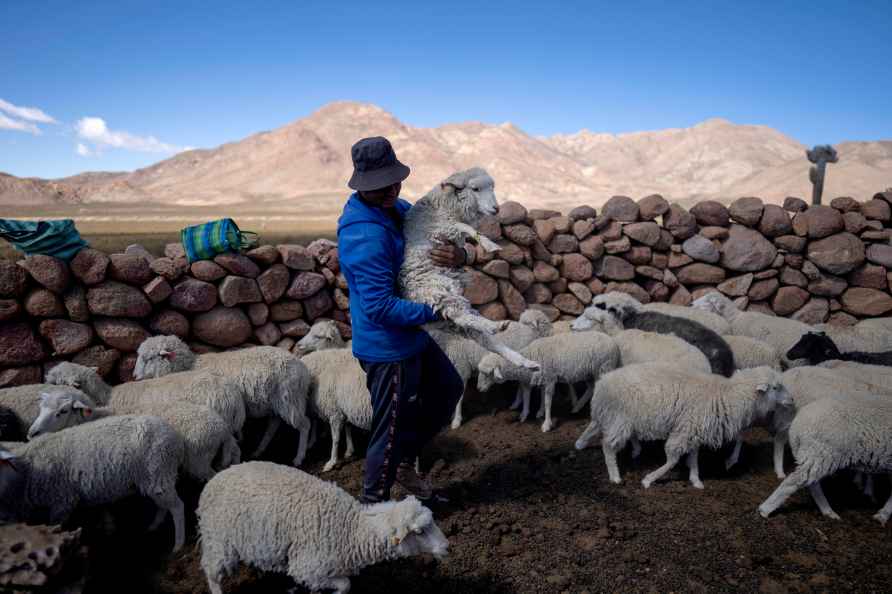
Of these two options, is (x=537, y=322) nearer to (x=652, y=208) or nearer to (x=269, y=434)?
(x=652, y=208)

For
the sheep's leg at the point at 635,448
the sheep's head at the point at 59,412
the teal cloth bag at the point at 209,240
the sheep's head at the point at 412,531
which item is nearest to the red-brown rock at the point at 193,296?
the teal cloth bag at the point at 209,240

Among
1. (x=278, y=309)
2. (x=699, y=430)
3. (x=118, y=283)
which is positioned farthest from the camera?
(x=278, y=309)

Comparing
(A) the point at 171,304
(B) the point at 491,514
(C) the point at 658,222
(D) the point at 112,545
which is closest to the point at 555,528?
(B) the point at 491,514

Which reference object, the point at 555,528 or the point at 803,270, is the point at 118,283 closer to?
the point at 555,528

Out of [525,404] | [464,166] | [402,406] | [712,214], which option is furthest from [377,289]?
[464,166]

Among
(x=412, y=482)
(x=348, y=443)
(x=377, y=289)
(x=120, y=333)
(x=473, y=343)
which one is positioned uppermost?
(x=377, y=289)

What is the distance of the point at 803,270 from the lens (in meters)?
8.85

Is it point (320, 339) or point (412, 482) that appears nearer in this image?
point (412, 482)

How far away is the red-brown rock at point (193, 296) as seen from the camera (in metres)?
6.29

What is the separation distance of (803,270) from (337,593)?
9.32 m

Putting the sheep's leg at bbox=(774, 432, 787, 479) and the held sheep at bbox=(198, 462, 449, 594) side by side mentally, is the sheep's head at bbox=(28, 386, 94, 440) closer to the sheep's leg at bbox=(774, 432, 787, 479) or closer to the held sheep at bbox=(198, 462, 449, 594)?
the held sheep at bbox=(198, 462, 449, 594)

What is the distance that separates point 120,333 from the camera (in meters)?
5.94

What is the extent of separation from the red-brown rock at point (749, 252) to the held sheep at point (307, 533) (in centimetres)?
791

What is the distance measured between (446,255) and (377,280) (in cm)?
57
